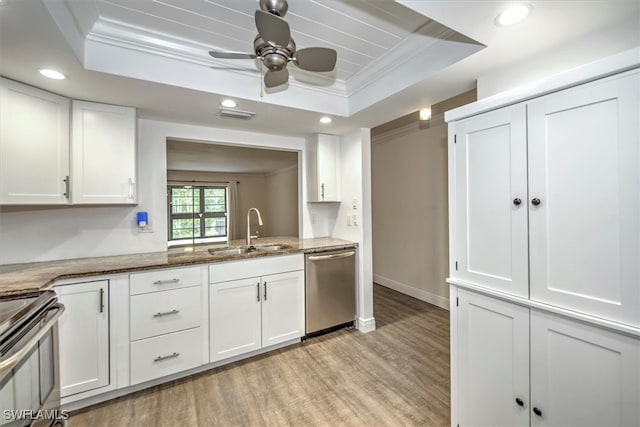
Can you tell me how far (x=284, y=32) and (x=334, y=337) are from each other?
9.15 ft

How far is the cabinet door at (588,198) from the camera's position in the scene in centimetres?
103

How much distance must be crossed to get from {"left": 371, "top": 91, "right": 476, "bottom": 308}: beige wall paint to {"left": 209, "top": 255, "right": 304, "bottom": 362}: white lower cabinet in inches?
81.6

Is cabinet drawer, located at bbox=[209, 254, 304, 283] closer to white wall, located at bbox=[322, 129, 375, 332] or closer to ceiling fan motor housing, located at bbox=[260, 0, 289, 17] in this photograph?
white wall, located at bbox=[322, 129, 375, 332]

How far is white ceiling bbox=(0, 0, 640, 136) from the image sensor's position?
1250 mm

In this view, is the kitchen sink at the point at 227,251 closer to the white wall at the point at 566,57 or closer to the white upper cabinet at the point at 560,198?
the white upper cabinet at the point at 560,198

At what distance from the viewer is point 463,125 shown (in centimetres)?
159

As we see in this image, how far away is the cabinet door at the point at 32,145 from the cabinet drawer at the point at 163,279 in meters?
0.81

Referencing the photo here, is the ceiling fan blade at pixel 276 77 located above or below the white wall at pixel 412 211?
above

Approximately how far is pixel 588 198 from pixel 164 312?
108 inches

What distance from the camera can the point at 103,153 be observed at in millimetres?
2199


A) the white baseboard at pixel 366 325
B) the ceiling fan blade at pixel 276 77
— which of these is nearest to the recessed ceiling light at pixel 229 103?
the ceiling fan blade at pixel 276 77

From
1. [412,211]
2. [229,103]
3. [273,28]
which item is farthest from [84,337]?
[412,211]

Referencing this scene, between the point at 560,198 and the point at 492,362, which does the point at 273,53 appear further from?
the point at 492,362

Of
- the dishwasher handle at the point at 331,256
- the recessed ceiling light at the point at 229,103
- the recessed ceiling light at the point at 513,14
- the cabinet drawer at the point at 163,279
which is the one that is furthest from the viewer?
the dishwasher handle at the point at 331,256
